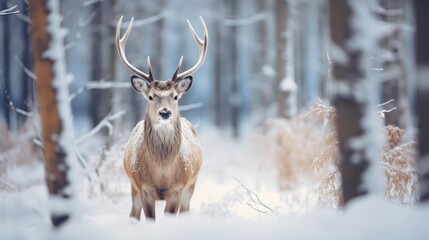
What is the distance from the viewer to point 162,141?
6.03 metres

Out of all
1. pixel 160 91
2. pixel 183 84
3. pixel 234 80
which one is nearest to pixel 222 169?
pixel 234 80

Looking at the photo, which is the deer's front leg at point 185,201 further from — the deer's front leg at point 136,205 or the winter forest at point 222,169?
the deer's front leg at point 136,205

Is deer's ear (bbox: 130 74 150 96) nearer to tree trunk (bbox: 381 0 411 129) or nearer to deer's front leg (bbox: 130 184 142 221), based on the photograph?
deer's front leg (bbox: 130 184 142 221)

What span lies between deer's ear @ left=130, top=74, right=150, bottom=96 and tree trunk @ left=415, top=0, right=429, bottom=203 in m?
3.35

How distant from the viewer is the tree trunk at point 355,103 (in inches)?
155

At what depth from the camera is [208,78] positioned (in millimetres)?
24531

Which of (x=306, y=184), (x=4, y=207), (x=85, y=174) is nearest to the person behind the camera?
(x=4, y=207)

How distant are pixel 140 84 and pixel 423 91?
11.3ft

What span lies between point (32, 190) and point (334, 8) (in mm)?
6890

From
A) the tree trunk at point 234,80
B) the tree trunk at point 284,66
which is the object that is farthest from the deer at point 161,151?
the tree trunk at point 234,80

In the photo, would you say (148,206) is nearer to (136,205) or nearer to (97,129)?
(136,205)

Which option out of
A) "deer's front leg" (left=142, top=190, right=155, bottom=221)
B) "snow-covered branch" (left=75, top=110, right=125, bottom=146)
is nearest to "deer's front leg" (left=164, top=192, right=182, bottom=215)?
"deer's front leg" (left=142, top=190, right=155, bottom=221)

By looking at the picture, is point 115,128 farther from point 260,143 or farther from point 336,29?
point 336,29

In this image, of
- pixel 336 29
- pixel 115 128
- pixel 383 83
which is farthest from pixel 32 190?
pixel 383 83
